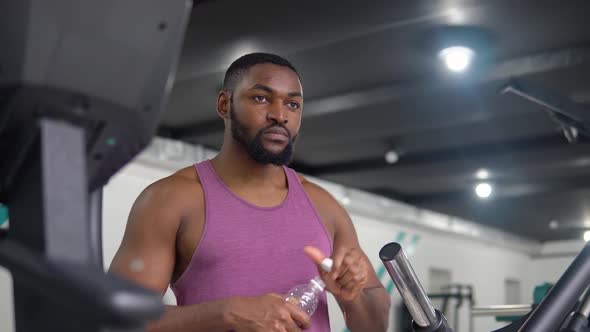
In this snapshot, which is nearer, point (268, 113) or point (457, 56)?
point (268, 113)

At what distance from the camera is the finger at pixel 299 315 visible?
3.29ft

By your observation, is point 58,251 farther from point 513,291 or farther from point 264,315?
point 513,291

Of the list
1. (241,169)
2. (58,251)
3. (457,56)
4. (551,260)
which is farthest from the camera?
(551,260)

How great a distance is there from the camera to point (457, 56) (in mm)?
3795

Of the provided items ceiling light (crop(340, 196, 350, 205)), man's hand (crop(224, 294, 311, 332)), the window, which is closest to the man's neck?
man's hand (crop(224, 294, 311, 332))

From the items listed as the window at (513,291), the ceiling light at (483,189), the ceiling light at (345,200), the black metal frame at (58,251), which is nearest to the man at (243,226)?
the black metal frame at (58,251)

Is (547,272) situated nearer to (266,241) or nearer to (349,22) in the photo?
(349,22)

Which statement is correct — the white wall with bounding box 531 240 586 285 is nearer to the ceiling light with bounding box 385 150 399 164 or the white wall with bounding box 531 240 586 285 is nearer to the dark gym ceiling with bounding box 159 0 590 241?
the dark gym ceiling with bounding box 159 0 590 241

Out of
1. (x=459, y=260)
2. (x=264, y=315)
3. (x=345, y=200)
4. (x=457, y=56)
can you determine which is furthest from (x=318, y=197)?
(x=459, y=260)

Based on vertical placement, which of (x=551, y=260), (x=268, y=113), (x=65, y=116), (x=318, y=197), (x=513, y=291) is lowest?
(x=65, y=116)

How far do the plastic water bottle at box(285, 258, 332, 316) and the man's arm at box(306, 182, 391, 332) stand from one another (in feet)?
0.14

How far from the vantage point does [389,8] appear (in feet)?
10.9

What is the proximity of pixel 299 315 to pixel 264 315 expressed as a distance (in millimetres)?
75

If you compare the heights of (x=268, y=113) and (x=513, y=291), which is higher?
(x=513, y=291)
